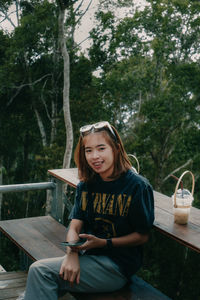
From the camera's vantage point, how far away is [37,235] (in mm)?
2967

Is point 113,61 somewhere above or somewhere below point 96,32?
below

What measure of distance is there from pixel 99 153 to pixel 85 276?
65 cm

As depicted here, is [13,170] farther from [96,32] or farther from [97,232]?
[97,232]

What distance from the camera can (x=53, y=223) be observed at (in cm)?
329

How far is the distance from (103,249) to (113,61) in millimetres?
14066

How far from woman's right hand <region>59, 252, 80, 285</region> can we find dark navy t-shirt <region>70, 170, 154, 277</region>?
0.47 ft

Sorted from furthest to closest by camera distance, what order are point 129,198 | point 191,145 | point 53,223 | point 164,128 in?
point 164,128 → point 191,145 → point 53,223 → point 129,198

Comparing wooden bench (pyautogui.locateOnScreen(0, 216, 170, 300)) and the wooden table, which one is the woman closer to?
wooden bench (pyautogui.locateOnScreen(0, 216, 170, 300))

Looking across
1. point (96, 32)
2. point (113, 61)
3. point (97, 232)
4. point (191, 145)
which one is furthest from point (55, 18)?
point (97, 232)

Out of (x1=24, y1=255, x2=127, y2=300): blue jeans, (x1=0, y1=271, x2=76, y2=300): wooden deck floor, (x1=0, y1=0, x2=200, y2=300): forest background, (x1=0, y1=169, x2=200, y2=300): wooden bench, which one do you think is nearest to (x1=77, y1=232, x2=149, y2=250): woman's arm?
(x1=24, y1=255, x2=127, y2=300): blue jeans

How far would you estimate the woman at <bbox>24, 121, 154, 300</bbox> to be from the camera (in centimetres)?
192

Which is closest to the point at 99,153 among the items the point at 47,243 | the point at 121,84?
the point at 47,243

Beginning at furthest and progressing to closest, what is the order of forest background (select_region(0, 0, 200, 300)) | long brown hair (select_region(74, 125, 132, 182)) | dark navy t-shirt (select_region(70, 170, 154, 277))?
forest background (select_region(0, 0, 200, 300)), long brown hair (select_region(74, 125, 132, 182)), dark navy t-shirt (select_region(70, 170, 154, 277))

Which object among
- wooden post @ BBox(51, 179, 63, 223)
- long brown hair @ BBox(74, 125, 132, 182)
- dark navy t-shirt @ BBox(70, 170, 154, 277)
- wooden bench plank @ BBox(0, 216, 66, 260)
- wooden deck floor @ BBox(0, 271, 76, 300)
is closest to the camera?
dark navy t-shirt @ BBox(70, 170, 154, 277)
